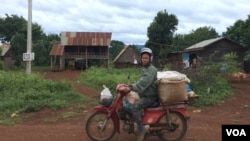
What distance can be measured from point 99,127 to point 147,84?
4.11 ft

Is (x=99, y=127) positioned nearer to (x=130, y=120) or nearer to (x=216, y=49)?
(x=130, y=120)

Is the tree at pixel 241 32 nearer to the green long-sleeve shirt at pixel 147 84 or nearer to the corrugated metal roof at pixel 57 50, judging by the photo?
the corrugated metal roof at pixel 57 50

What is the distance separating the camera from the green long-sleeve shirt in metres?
6.85

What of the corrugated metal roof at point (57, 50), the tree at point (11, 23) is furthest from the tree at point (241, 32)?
the tree at point (11, 23)

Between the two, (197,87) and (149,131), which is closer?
(149,131)

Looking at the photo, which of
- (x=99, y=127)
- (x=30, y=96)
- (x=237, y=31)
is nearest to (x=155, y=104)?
(x=99, y=127)

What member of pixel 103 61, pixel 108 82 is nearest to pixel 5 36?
pixel 103 61

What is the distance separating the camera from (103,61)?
164 feet

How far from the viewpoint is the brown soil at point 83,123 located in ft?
25.2

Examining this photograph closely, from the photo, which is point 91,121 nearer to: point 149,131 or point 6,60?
point 149,131

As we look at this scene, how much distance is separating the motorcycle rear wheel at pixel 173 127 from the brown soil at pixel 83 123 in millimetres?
294

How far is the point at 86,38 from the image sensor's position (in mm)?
48094

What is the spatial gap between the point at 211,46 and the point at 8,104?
78.5 ft

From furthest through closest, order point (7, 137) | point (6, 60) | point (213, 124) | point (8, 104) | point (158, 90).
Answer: point (6, 60)
point (8, 104)
point (213, 124)
point (7, 137)
point (158, 90)
